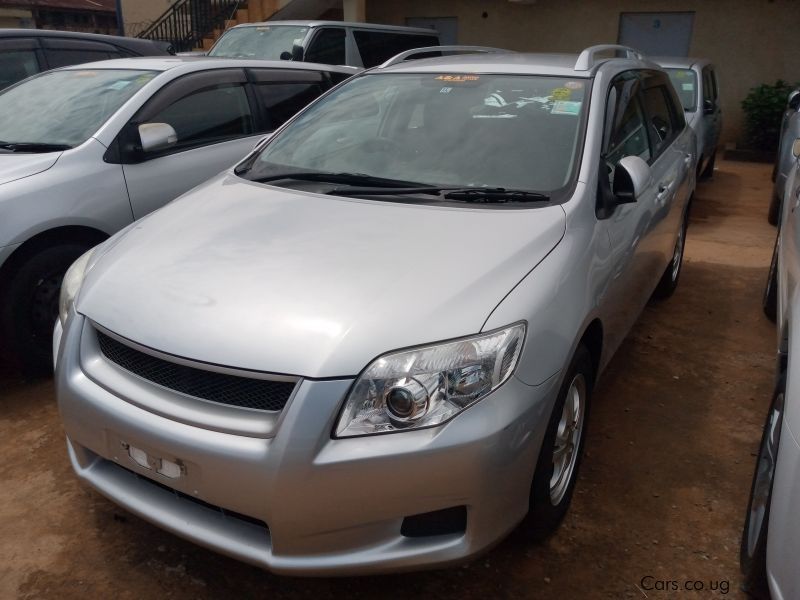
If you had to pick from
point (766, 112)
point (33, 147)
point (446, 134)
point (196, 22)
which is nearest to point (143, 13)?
point (196, 22)

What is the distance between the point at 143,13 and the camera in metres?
16.1

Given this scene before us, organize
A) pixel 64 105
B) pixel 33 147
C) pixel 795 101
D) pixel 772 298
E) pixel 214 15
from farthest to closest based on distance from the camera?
pixel 214 15 → pixel 795 101 → pixel 772 298 → pixel 64 105 → pixel 33 147

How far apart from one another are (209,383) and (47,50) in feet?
17.9

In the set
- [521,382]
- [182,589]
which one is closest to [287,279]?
[521,382]

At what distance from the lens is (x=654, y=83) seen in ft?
14.1

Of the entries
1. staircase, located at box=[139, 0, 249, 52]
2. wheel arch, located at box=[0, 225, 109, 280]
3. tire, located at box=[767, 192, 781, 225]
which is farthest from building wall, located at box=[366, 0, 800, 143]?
wheel arch, located at box=[0, 225, 109, 280]

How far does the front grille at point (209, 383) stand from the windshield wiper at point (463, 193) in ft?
3.57

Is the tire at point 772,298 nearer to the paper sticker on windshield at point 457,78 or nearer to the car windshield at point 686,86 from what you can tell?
the paper sticker on windshield at point 457,78

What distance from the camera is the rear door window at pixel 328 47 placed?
792cm

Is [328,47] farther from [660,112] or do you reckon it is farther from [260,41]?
[660,112]

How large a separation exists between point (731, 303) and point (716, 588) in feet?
9.98

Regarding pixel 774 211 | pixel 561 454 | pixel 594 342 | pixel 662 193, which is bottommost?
pixel 774 211

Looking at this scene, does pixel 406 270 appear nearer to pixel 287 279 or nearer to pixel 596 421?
pixel 287 279

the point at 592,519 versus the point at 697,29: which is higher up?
the point at 697,29
